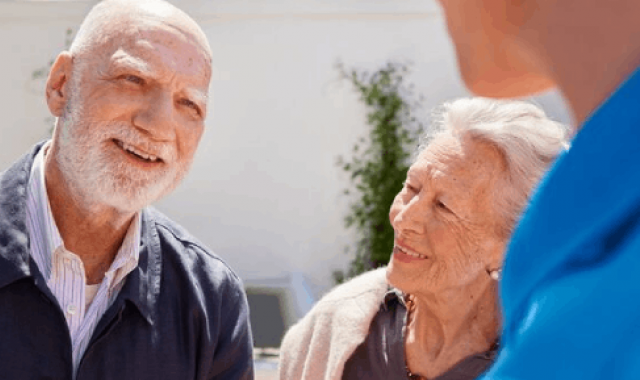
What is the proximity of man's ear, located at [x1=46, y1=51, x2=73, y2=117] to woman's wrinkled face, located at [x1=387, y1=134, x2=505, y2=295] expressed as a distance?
36.4 inches

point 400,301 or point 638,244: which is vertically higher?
point 638,244

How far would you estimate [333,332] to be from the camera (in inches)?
111

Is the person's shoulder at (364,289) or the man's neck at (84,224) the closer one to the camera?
Answer: the man's neck at (84,224)

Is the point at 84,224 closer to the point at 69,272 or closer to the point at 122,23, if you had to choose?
the point at 69,272

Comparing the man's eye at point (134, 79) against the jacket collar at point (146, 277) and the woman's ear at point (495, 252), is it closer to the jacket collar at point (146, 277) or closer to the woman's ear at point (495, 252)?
the jacket collar at point (146, 277)

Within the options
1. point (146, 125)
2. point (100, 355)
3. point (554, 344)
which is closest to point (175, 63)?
point (146, 125)

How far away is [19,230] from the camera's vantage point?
226cm

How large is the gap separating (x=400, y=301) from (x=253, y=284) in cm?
534

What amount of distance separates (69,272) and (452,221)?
102 centimetres

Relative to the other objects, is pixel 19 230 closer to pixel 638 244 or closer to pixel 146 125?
pixel 146 125

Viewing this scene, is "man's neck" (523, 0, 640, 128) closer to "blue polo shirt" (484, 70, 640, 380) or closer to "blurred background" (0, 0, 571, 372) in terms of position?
"blue polo shirt" (484, 70, 640, 380)

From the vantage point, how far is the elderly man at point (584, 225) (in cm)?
47

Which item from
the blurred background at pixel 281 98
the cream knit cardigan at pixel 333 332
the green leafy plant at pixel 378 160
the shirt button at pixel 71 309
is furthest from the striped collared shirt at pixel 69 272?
the blurred background at pixel 281 98

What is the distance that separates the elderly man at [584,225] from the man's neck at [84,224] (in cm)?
187
